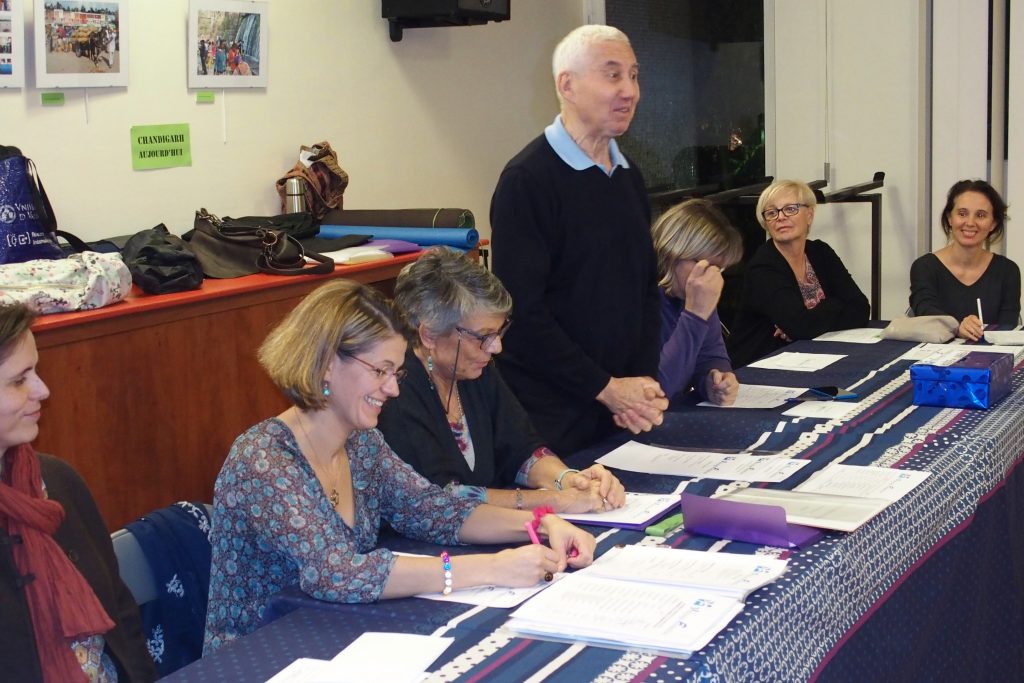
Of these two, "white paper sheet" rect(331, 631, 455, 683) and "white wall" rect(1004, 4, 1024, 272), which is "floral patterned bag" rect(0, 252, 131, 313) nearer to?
"white paper sheet" rect(331, 631, 455, 683)

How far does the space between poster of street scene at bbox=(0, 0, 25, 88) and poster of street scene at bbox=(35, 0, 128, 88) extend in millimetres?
55

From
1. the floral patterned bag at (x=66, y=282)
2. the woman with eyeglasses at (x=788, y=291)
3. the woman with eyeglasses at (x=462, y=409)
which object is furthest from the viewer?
the woman with eyeglasses at (x=788, y=291)

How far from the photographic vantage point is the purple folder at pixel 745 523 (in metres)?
1.97

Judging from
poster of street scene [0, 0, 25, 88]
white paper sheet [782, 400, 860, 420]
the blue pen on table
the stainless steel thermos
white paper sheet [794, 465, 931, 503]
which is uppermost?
poster of street scene [0, 0, 25, 88]

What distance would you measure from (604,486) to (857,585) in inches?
19.3

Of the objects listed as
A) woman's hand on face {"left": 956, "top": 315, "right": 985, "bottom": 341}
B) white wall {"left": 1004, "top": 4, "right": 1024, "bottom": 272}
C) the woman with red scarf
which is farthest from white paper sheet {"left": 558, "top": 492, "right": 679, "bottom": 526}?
white wall {"left": 1004, "top": 4, "right": 1024, "bottom": 272}

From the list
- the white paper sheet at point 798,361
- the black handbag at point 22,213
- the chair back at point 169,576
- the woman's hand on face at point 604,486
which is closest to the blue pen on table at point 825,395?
the white paper sheet at point 798,361

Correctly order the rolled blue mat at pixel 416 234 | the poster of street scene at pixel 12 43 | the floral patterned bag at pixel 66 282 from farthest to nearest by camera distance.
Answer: the rolled blue mat at pixel 416 234 < the poster of street scene at pixel 12 43 < the floral patterned bag at pixel 66 282

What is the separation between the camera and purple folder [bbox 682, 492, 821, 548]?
1.97 m

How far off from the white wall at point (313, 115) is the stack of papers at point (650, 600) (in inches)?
80.5

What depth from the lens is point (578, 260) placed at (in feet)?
9.22

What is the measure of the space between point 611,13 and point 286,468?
4.14 m

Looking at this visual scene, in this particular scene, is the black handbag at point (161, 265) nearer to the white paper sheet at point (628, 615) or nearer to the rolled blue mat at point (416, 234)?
the rolled blue mat at point (416, 234)

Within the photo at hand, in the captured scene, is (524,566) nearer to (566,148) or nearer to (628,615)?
(628,615)
